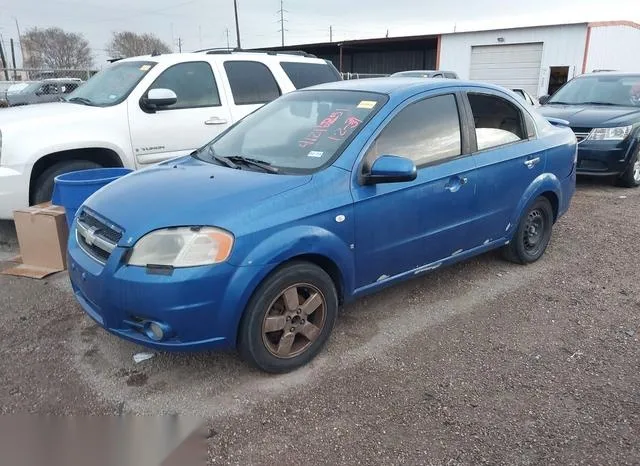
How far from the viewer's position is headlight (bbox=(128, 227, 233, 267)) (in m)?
2.84

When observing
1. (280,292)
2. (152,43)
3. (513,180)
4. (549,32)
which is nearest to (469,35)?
(549,32)

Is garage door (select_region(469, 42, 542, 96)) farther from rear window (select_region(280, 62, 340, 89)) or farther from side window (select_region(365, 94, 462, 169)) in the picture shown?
side window (select_region(365, 94, 462, 169))

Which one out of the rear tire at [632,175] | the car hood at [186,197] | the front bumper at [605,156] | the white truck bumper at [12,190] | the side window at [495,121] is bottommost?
the rear tire at [632,175]

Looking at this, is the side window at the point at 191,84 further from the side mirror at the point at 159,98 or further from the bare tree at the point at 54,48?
the bare tree at the point at 54,48

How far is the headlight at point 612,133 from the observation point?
25.8 feet

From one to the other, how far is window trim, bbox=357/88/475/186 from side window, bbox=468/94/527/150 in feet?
0.44

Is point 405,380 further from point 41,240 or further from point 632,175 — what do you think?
point 632,175

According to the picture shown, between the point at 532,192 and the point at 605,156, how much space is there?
4.13 m

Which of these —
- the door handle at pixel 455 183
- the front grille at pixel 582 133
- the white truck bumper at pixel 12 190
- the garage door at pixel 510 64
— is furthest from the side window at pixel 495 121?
the garage door at pixel 510 64

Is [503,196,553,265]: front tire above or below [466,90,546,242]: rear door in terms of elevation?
below

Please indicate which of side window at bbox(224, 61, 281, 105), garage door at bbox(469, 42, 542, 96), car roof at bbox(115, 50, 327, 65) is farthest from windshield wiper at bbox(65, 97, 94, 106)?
garage door at bbox(469, 42, 542, 96)

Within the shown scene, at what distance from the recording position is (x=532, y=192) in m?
4.68

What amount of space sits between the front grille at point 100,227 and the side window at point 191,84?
2.82 metres

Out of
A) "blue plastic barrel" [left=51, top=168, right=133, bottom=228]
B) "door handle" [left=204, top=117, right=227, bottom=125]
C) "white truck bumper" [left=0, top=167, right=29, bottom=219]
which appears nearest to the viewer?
"blue plastic barrel" [left=51, top=168, right=133, bottom=228]
